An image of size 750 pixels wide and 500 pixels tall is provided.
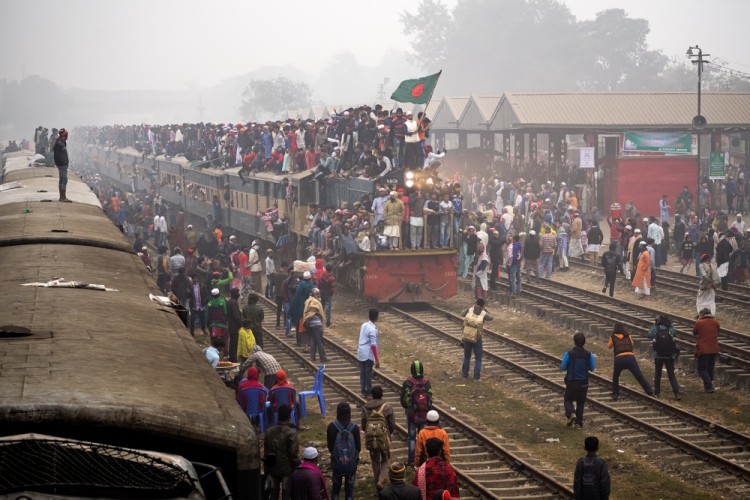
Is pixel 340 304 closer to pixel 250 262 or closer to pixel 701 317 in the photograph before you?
pixel 250 262

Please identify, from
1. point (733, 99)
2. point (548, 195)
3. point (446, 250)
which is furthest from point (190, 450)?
point (733, 99)

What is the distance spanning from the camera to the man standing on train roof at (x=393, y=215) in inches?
898

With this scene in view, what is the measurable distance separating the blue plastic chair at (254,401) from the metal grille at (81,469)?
22.9 ft

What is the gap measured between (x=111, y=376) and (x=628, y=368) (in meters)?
10.9

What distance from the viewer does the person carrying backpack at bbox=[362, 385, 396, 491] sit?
1209 centimetres

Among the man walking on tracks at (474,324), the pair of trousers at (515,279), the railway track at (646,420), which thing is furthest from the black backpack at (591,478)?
the pair of trousers at (515,279)

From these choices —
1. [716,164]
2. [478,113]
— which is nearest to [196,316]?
[716,164]

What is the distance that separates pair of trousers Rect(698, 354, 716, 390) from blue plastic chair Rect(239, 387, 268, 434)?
778 cm

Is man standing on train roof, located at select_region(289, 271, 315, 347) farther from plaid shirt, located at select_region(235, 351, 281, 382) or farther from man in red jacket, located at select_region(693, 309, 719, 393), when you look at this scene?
man in red jacket, located at select_region(693, 309, 719, 393)

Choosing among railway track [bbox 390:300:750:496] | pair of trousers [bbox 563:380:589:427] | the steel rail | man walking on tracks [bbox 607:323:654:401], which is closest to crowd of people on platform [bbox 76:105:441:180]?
the steel rail

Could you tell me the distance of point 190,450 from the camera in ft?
21.3

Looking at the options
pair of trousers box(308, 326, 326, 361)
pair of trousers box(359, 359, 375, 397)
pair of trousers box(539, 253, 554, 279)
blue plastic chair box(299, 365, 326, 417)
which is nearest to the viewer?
blue plastic chair box(299, 365, 326, 417)

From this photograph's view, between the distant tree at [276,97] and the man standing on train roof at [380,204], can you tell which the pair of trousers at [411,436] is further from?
the distant tree at [276,97]

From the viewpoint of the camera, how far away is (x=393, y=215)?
75.2 feet
